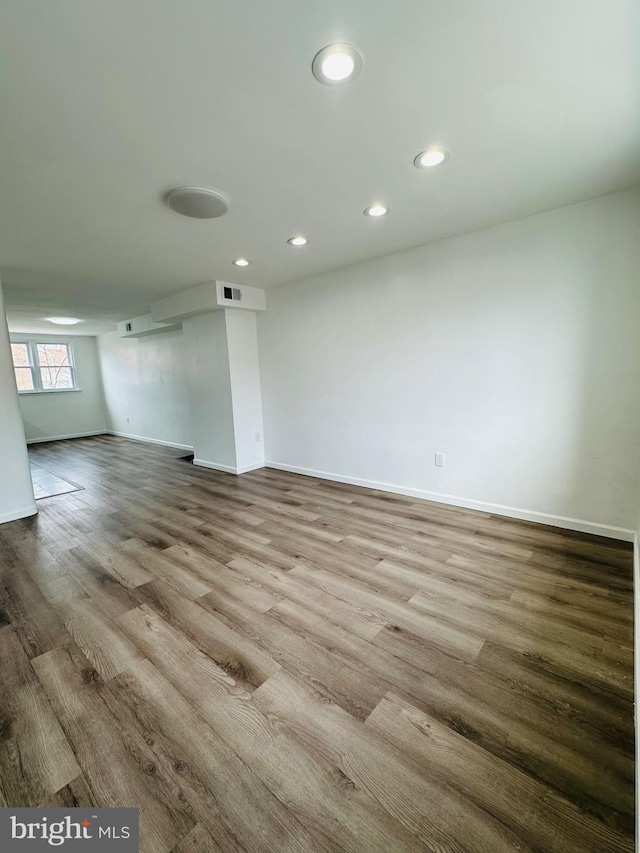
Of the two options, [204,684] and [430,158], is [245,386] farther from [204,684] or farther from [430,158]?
[204,684]

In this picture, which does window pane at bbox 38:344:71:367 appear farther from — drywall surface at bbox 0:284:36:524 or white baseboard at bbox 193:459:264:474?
drywall surface at bbox 0:284:36:524

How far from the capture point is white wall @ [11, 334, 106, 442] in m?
7.54

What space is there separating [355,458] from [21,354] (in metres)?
8.26

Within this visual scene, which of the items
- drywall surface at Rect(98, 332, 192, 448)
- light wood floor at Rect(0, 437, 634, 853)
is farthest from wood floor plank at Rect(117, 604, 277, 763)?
drywall surface at Rect(98, 332, 192, 448)

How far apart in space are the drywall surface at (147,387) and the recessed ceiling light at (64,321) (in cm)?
106

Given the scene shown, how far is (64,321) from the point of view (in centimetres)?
616

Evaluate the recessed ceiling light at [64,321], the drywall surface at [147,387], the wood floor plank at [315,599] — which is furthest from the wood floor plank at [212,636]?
the recessed ceiling light at [64,321]

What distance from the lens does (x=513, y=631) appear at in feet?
5.67

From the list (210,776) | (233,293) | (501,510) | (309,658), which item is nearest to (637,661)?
(309,658)

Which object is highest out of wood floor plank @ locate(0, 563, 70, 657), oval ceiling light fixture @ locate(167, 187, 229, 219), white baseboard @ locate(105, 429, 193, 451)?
oval ceiling light fixture @ locate(167, 187, 229, 219)

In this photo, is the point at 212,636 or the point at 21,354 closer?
the point at 212,636

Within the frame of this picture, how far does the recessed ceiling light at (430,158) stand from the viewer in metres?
1.76

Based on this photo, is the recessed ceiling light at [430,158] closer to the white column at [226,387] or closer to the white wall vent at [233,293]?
the white wall vent at [233,293]

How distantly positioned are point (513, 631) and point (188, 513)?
9.64 ft
